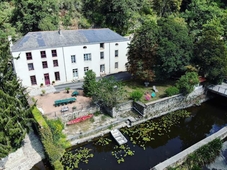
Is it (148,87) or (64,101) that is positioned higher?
(64,101)

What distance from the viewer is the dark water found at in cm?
1898

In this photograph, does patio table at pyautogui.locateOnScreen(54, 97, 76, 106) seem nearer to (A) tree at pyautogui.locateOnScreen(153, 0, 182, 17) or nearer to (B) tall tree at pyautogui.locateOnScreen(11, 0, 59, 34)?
(B) tall tree at pyautogui.locateOnScreen(11, 0, 59, 34)

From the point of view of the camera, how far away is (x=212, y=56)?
94.2 ft

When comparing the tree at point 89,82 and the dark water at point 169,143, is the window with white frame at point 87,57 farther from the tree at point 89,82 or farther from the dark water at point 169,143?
the dark water at point 169,143

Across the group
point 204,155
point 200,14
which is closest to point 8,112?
point 204,155

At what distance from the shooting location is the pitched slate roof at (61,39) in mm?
30266

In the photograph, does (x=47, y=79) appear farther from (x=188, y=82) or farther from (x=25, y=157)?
(x=188, y=82)

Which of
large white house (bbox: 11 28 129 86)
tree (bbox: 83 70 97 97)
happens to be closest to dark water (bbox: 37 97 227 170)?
tree (bbox: 83 70 97 97)

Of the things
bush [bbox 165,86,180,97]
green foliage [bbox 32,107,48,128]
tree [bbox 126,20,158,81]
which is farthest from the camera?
tree [bbox 126,20,158,81]

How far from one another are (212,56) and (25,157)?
91.3 ft

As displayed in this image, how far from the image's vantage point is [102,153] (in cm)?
2066

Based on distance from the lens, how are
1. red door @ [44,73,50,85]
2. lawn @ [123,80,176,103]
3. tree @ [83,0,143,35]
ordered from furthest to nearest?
tree @ [83,0,143,35]
red door @ [44,73,50,85]
lawn @ [123,80,176,103]

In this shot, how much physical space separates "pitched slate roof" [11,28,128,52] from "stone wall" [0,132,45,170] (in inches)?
606

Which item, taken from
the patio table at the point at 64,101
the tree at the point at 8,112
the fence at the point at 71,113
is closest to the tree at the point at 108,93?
the fence at the point at 71,113
